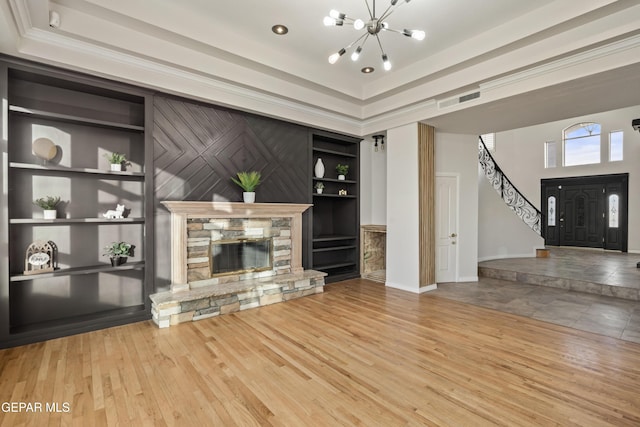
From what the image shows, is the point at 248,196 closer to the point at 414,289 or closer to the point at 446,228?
the point at 414,289

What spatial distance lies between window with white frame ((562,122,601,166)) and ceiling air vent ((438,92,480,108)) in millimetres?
8470

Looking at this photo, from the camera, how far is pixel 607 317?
156 inches

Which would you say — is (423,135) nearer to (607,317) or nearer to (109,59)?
(607,317)

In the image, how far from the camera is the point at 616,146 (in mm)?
9188

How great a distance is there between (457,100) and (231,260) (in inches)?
171

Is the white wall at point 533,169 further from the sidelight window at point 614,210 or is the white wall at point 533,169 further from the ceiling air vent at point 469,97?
the ceiling air vent at point 469,97

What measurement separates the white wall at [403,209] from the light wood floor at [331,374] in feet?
5.28

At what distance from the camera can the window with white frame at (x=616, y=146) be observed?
9.10 meters

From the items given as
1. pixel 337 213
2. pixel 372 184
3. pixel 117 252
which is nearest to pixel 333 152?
pixel 372 184

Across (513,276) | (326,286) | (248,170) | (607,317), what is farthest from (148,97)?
(513,276)

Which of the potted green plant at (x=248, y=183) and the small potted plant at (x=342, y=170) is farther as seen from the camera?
the small potted plant at (x=342, y=170)

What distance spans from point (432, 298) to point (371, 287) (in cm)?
116

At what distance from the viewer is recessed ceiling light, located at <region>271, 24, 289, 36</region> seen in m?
3.74

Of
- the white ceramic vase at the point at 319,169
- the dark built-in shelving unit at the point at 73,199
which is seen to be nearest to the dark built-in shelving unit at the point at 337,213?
the white ceramic vase at the point at 319,169
